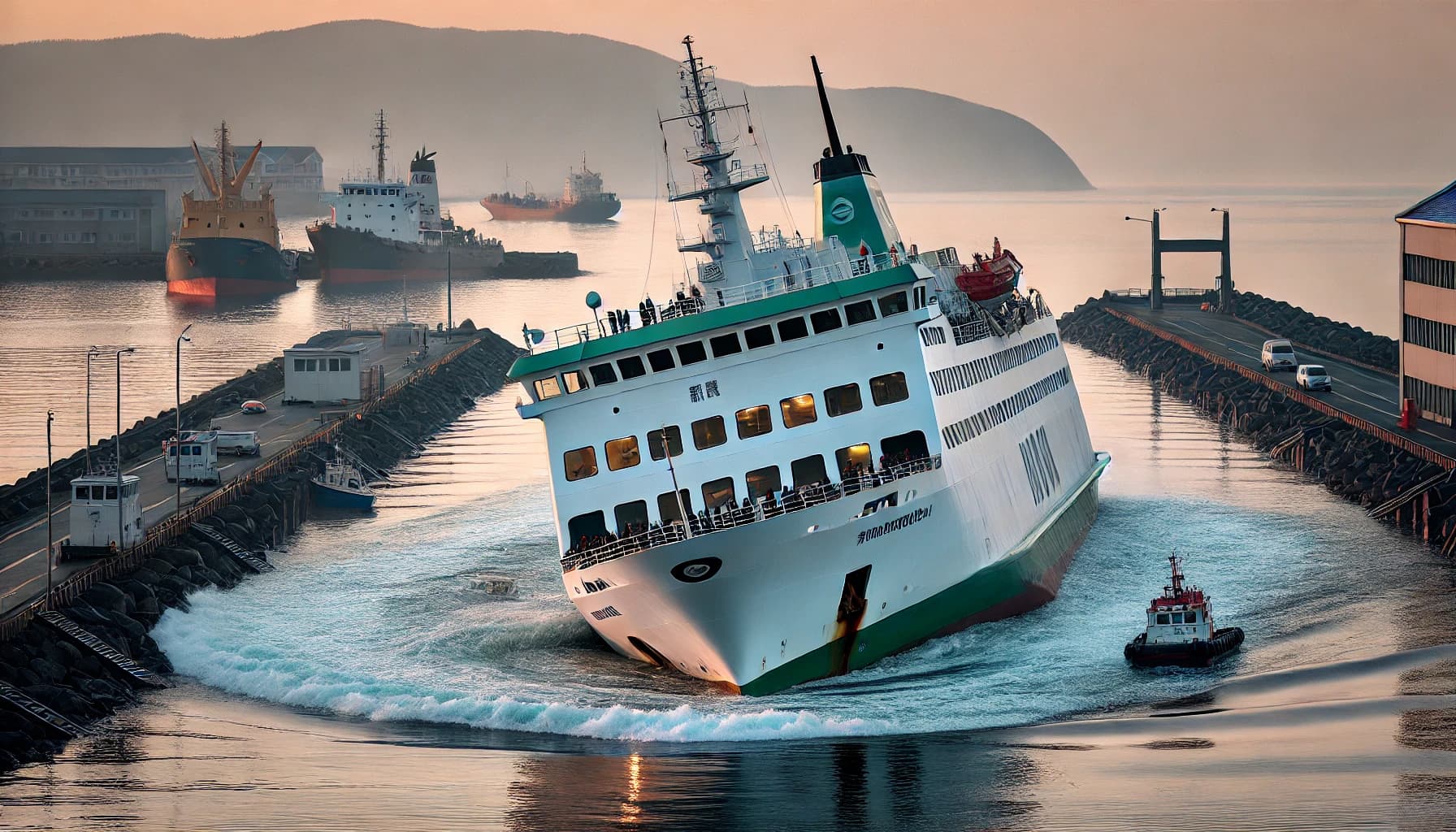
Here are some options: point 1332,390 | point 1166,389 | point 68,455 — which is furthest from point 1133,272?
point 68,455

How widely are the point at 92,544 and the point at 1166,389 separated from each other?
55762 mm

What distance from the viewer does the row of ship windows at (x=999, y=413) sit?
115ft

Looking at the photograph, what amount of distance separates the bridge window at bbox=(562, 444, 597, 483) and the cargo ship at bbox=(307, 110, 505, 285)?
131 m

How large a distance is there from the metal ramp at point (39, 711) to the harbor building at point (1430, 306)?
132ft

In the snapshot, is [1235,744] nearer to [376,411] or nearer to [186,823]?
[186,823]

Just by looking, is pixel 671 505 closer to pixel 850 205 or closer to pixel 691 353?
pixel 691 353

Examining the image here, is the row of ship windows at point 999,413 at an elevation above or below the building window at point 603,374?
below

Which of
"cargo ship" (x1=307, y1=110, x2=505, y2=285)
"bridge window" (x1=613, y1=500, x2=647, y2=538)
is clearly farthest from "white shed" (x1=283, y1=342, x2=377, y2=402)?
"cargo ship" (x1=307, y1=110, x2=505, y2=285)

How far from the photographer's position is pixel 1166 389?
84000 mm

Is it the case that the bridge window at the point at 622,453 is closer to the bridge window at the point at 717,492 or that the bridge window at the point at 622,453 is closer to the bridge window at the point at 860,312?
the bridge window at the point at 717,492

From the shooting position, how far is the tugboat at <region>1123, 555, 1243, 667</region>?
34656 mm

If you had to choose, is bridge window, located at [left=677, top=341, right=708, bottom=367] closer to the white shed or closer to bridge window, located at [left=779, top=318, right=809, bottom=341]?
bridge window, located at [left=779, top=318, right=809, bottom=341]

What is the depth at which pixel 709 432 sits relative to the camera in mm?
33531

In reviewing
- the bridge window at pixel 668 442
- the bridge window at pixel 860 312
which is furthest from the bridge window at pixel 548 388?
the bridge window at pixel 860 312
